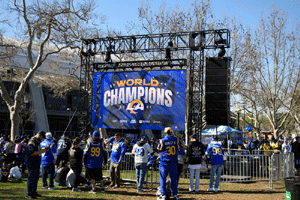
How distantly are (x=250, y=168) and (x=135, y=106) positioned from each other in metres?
7.06

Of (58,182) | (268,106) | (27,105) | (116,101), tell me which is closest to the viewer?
(58,182)

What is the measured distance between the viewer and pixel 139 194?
975 centimetres

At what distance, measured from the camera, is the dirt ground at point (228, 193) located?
9570 mm

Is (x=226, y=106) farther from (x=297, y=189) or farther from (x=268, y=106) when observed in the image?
(x=268, y=106)

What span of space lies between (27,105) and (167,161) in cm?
3402

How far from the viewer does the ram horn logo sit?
17541 millimetres

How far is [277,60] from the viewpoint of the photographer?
25688mm

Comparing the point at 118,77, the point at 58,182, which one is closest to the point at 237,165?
the point at 58,182

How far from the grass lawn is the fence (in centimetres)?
55

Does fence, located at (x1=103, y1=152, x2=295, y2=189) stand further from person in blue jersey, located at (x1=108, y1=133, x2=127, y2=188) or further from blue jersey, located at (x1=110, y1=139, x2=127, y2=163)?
blue jersey, located at (x1=110, y1=139, x2=127, y2=163)

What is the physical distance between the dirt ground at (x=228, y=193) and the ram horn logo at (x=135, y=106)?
6599mm

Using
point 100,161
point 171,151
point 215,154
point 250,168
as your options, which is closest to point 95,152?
point 100,161

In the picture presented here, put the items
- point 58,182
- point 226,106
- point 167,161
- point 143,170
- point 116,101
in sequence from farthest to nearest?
point 116,101 < point 226,106 < point 58,182 < point 143,170 < point 167,161

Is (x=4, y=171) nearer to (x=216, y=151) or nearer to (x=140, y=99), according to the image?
(x=216, y=151)
